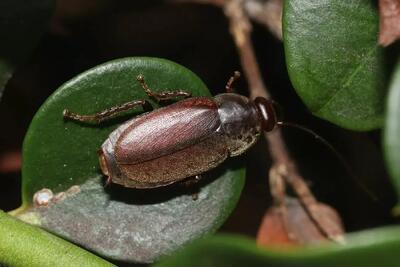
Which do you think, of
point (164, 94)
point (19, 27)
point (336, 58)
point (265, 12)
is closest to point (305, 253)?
point (336, 58)

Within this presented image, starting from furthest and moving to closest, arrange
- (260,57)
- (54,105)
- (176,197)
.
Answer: (260,57) → (176,197) → (54,105)

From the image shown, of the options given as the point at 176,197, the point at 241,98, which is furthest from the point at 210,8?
the point at 176,197

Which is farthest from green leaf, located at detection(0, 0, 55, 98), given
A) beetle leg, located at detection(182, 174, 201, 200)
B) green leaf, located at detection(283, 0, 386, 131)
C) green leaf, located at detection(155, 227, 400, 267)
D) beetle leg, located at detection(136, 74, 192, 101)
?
green leaf, located at detection(155, 227, 400, 267)

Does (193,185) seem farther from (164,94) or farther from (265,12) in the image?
(265,12)

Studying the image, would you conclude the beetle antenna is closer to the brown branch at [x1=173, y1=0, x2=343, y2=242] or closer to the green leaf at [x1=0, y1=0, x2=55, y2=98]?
the brown branch at [x1=173, y1=0, x2=343, y2=242]

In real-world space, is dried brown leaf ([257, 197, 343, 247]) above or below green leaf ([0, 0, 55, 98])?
below

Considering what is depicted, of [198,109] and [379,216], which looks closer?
[198,109]

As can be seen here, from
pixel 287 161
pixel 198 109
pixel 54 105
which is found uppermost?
pixel 54 105

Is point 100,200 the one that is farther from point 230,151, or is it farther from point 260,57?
point 260,57

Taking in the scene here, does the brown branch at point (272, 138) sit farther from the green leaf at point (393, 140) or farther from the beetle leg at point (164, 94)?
the green leaf at point (393, 140)
